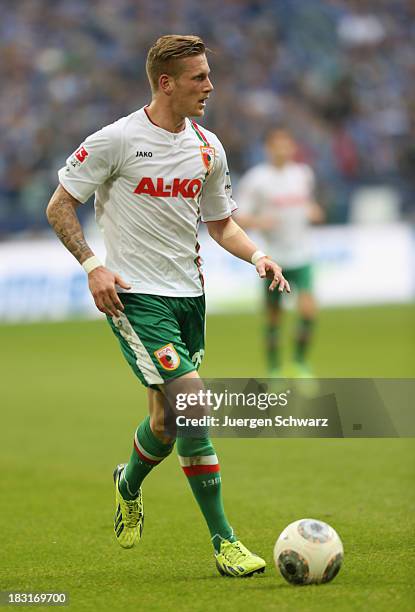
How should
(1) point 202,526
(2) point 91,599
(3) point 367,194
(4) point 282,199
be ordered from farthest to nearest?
(3) point 367,194 < (4) point 282,199 < (1) point 202,526 < (2) point 91,599

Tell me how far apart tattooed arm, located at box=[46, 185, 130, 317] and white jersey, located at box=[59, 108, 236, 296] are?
0.07 metres

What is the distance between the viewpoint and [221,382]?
4.86m

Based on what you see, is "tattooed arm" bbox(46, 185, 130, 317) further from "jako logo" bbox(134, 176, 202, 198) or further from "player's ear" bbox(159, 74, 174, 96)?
"player's ear" bbox(159, 74, 174, 96)

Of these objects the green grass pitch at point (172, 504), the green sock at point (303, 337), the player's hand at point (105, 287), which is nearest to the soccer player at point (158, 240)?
the player's hand at point (105, 287)

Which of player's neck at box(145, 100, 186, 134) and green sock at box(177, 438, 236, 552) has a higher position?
player's neck at box(145, 100, 186, 134)

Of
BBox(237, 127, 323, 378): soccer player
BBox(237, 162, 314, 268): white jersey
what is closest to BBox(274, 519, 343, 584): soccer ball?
BBox(237, 127, 323, 378): soccer player

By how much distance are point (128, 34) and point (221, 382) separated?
782 inches

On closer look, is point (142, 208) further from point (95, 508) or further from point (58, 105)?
point (58, 105)

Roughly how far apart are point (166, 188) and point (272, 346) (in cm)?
710

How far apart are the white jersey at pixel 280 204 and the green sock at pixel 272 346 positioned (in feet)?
2.93

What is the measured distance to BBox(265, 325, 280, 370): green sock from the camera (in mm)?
12219

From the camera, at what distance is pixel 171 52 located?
521 cm

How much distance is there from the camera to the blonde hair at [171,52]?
5.21 m

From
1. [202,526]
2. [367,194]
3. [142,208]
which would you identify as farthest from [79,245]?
Result: [367,194]
